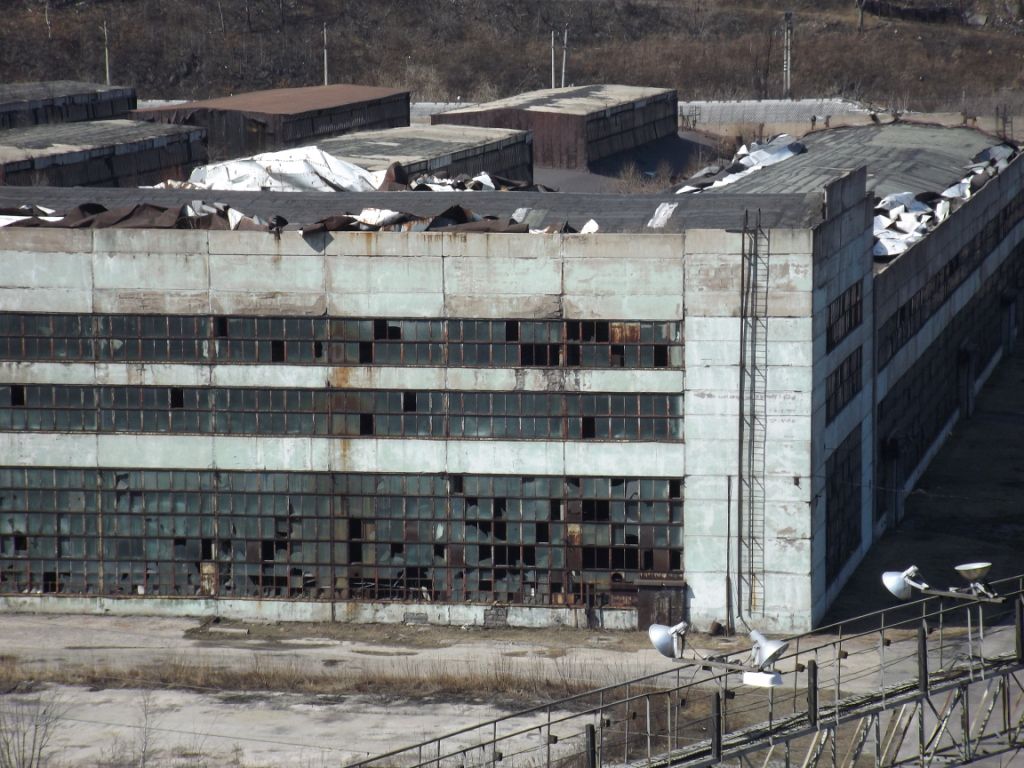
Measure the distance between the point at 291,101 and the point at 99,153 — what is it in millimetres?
25515

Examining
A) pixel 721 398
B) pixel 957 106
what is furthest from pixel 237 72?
pixel 721 398

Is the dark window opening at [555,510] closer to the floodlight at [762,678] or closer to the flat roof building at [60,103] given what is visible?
the floodlight at [762,678]

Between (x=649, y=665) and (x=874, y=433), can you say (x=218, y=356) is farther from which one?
(x=874, y=433)

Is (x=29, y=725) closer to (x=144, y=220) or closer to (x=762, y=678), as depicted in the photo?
(x=144, y=220)

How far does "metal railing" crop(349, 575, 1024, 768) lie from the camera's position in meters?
27.9

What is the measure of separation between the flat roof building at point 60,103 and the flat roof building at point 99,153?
11.6 ft

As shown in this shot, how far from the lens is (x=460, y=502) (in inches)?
1706

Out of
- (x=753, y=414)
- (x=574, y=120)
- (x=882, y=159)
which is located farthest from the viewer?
(x=574, y=120)

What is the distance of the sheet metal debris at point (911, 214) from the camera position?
55.6m

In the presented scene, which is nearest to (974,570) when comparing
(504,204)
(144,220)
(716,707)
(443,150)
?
(716,707)

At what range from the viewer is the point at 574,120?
98.8 meters

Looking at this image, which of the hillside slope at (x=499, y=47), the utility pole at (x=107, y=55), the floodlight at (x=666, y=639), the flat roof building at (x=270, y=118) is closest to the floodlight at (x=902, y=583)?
the floodlight at (x=666, y=639)

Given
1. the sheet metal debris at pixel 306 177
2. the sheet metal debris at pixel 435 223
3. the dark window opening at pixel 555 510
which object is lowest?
the dark window opening at pixel 555 510

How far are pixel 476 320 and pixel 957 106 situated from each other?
101765mm
